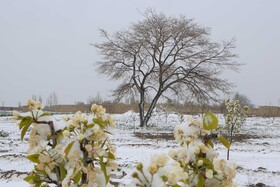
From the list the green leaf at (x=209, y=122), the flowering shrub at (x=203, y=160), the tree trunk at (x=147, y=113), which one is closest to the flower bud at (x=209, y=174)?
the flowering shrub at (x=203, y=160)

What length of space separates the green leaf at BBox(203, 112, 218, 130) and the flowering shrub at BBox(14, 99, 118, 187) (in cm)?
26

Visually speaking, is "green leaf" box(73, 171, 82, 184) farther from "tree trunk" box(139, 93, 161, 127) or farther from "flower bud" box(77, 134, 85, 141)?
"tree trunk" box(139, 93, 161, 127)

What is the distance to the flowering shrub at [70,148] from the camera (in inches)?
33.7

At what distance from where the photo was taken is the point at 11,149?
9.64 metres

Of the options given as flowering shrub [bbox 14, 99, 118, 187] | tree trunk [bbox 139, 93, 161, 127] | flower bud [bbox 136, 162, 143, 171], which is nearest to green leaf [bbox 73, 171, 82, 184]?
flowering shrub [bbox 14, 99, 118, 187]

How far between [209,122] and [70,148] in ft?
1.25

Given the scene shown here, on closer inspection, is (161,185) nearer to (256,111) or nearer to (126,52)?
(126,52)

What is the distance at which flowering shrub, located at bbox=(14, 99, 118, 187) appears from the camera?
0.86m

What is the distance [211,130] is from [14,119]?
1.84ft

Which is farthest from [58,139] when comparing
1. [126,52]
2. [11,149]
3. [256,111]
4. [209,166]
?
[256,111]

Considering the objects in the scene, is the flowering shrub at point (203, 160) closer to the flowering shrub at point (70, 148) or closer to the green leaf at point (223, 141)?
the green leaf at point (223, 141)

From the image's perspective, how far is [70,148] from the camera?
0.85 meters

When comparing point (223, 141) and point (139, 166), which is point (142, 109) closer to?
point (223, 141)

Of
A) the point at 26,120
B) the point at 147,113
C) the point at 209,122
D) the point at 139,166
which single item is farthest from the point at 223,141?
the point at 147,113
